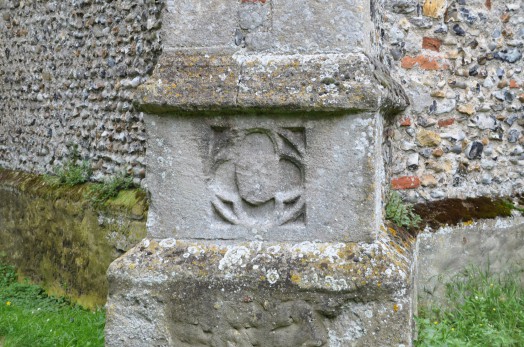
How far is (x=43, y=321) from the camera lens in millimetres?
5234

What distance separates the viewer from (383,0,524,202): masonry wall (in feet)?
13.6

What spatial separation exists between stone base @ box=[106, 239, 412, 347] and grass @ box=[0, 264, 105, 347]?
171 cm

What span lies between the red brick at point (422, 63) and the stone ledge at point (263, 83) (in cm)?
123

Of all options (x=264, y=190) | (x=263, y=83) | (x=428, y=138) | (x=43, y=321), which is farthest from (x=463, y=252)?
(x=43, y=321)

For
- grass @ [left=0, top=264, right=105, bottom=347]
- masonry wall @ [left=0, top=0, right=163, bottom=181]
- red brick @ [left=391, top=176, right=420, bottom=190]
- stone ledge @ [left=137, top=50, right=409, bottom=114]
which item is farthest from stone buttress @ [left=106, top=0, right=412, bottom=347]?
masonry wall @ [left=0, top=0, right=163, bottom=181]

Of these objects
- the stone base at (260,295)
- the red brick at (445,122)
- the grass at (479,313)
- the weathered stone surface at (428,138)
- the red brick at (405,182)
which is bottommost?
the grass at (479,313)

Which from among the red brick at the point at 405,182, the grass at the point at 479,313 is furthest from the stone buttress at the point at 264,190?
the red brick at the point at 405,182

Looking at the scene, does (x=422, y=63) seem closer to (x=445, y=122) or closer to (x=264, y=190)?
(x=445, y=122)

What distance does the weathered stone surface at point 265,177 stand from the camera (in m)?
2.88

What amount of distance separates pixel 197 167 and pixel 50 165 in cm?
460

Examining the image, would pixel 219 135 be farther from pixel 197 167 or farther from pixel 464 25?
pixel 464 25

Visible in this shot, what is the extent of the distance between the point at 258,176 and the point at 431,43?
71.3 inches

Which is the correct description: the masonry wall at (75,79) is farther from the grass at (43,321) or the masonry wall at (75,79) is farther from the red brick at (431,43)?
the red brick at (431,43)

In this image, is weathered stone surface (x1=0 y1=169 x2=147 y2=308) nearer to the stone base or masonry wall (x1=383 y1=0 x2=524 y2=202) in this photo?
masonry wall (x1=383 y1=0 x2=524 y2=202)
